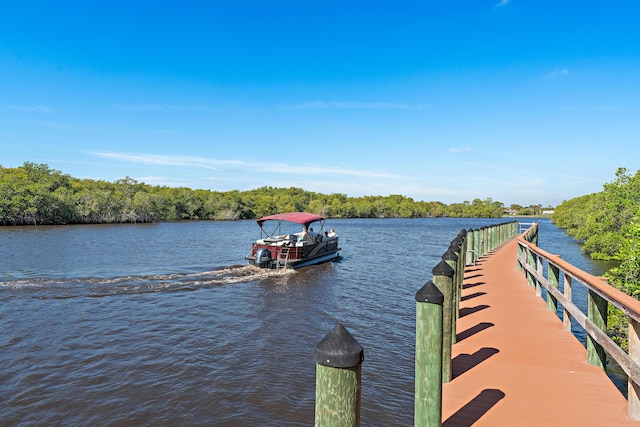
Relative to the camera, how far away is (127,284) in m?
17.2

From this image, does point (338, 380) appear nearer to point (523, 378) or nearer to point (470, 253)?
point (523, 378)

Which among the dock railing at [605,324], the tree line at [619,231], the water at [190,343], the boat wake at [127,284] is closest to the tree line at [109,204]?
the water at [190,343]

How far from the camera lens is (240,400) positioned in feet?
24.4

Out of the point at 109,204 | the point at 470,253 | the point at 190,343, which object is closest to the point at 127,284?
the point at 190,343

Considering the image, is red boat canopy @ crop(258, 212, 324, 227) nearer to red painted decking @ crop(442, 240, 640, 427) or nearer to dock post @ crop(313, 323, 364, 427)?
red painted decking @ crop(442, 240, 640, 427)

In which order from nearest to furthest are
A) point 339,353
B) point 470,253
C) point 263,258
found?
point 339,353 → point 470,253 → point 263,258

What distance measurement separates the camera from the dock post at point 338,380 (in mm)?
2139

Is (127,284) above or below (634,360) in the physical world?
below

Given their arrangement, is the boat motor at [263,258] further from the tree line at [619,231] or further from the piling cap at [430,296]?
the piling cap at [430,296]

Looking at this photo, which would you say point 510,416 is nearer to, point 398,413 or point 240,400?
point 398,413

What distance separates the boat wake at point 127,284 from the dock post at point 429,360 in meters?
14.3

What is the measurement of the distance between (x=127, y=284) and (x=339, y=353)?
17.4 m

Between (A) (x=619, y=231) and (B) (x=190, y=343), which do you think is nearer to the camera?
(B) (x=190, y=343)

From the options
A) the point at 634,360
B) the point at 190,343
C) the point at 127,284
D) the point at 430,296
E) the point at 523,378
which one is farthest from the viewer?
the point at 127,284
